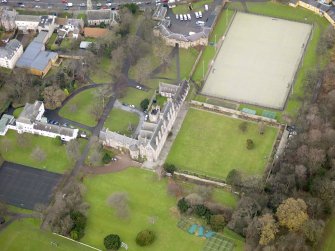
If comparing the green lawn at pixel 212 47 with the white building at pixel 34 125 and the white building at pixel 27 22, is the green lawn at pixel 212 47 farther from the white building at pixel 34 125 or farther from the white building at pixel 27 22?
the white building at pixel 27 22

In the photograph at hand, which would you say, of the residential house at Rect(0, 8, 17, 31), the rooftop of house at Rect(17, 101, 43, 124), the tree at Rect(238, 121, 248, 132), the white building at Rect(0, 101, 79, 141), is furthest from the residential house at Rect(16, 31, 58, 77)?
the tree at Rect(238, 121, 248, 132)

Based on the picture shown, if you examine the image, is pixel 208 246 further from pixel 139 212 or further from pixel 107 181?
pixel 107 181

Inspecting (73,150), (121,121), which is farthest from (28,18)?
(73,150)

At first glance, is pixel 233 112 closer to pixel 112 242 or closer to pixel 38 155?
pixel 112 242

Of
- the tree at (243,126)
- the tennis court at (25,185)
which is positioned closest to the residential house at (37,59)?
the tennis court at (25,185)

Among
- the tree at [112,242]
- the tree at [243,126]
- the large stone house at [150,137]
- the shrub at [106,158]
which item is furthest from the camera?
the tree at [243,126]

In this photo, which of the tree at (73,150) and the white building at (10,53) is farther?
the white building at (10,53)
